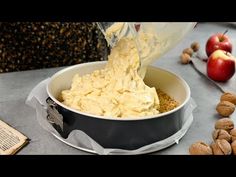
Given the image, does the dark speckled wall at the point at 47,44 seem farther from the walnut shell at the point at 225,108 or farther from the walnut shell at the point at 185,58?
the walnut shell at the point at 225,108

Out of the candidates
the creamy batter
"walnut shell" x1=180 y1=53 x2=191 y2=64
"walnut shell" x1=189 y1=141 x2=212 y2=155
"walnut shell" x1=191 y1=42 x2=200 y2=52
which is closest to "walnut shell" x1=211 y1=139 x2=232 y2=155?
"walnut shell" x1=189 y1=141 x2=212 y2=155

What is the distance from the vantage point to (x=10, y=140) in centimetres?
81

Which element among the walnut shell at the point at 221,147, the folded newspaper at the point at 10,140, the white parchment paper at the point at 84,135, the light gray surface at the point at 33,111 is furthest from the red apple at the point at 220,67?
the folded newspaper at the point at 10,140

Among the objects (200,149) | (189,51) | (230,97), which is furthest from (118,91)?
(189,51)

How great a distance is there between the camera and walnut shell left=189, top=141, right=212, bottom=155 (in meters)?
0.78

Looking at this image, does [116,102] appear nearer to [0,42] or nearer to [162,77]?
[162,77]

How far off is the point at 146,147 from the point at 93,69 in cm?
27

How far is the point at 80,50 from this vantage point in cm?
115

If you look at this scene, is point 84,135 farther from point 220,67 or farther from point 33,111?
point 220,67

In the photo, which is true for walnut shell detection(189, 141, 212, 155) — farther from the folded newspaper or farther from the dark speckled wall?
the dark speckled wall

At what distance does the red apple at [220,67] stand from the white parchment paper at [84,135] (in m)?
0.24

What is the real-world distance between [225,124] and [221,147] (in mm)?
96
